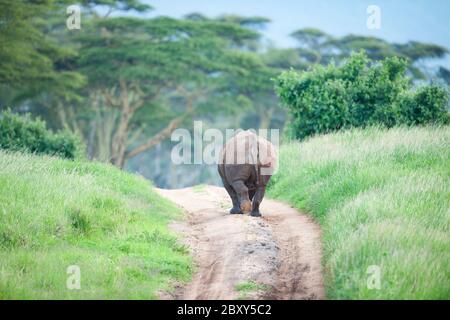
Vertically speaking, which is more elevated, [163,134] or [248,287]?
[248,287]

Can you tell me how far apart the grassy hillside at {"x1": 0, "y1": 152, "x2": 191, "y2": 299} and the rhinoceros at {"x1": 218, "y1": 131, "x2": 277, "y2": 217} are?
4.18 feet

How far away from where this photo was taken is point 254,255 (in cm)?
933

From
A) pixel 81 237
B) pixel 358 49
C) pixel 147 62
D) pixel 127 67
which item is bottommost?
pixel 81 237

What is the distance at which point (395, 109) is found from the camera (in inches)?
816

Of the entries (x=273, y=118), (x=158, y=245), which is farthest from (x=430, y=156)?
(x=273, y=118)

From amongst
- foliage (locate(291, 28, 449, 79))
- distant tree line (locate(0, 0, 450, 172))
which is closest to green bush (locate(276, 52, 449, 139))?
distant tree line (locate(0, 0, 450, 172))

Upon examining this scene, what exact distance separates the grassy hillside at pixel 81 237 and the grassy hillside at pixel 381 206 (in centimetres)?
222

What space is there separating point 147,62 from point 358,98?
46.4ft

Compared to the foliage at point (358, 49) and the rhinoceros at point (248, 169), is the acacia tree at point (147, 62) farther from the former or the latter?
the rhinoceros at point (248, 169)

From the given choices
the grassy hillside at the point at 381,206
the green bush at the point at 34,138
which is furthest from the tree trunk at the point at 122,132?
the grassy hillside at the point at 381,206

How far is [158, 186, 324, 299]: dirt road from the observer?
820 centimetres

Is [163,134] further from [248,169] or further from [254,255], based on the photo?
[254,255]

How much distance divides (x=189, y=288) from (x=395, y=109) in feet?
45.2

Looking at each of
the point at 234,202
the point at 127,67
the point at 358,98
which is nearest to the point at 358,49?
the point at 127,67
